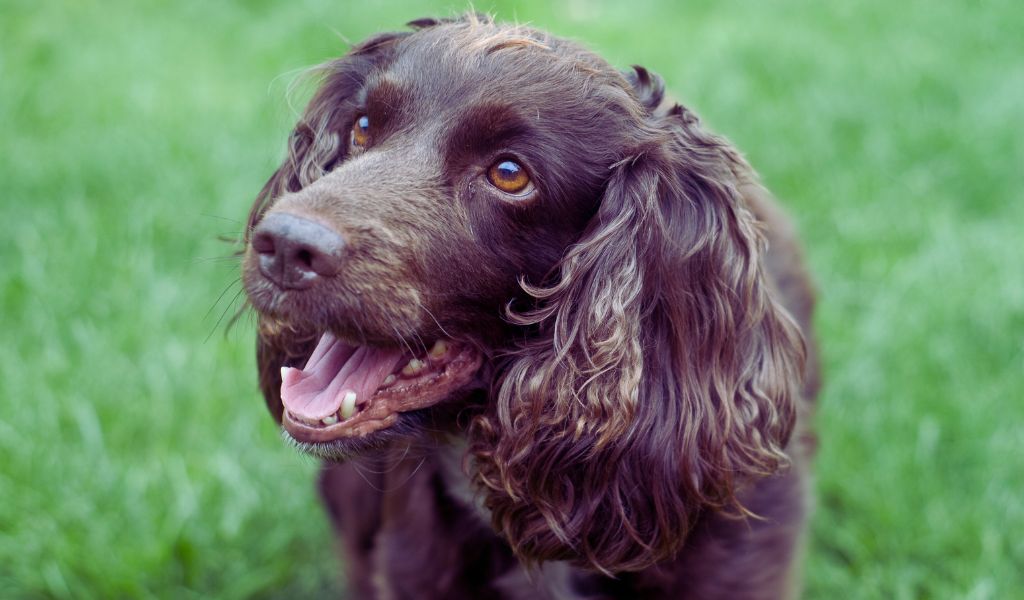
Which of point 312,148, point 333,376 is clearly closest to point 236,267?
point 312,148

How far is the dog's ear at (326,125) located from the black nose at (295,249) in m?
0.56

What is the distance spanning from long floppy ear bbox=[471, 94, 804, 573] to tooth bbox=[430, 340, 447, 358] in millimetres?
138

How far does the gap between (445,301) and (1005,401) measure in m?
2.48

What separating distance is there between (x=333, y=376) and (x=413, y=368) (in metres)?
0.19

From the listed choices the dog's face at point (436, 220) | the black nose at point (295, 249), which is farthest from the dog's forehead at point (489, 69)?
the black nose at point (295, 249)

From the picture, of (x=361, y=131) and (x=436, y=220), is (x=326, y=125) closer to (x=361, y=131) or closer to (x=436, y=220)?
(x=361, y=131)

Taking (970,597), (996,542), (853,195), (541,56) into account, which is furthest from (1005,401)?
(541,56)

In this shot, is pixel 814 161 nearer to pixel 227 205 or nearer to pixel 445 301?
pixel 227 205

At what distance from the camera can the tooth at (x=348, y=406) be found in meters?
2.15

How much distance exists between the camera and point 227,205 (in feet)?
15.8

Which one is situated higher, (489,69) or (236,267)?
(489,69)

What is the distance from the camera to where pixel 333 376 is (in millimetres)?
2326

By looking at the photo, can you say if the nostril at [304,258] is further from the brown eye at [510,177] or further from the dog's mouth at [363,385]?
the brown eye at [510,177]

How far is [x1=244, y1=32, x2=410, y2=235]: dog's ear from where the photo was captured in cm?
257
